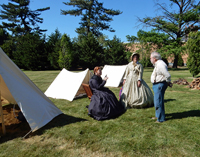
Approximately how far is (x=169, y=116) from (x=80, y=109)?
273 centimetres

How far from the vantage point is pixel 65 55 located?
23.0m

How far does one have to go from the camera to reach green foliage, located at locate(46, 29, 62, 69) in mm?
24562

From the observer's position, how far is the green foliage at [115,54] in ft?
86.6

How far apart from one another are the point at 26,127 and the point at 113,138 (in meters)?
2.20

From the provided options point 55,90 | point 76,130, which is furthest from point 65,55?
point 76,130

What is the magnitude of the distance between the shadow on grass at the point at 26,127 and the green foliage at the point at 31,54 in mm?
22634

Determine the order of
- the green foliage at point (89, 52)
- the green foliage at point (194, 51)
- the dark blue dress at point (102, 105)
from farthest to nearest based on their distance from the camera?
1. the green foliage at point (89, 52)
2. the green foliage at point (194, 51)
3. the dark blue dress at point (102, 105)

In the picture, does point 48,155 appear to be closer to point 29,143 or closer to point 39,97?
point 29,143

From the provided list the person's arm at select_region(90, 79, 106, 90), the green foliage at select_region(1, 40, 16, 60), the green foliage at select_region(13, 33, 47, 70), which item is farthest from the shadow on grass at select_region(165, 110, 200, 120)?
the green foliage at select_region(1, 40, 16, 60)

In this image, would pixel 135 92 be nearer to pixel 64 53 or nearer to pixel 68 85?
pixel 68 85

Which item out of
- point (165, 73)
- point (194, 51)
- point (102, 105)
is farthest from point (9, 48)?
point (165, 73)

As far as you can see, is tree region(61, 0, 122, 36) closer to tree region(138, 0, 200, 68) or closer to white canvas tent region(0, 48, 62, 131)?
tree region(138, 0, 200, 68)

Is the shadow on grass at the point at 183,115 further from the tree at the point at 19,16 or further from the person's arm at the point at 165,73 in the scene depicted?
the tree at the point at 19,16

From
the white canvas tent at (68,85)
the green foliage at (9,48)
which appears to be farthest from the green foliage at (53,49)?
the white canvas tent at (68,85)
